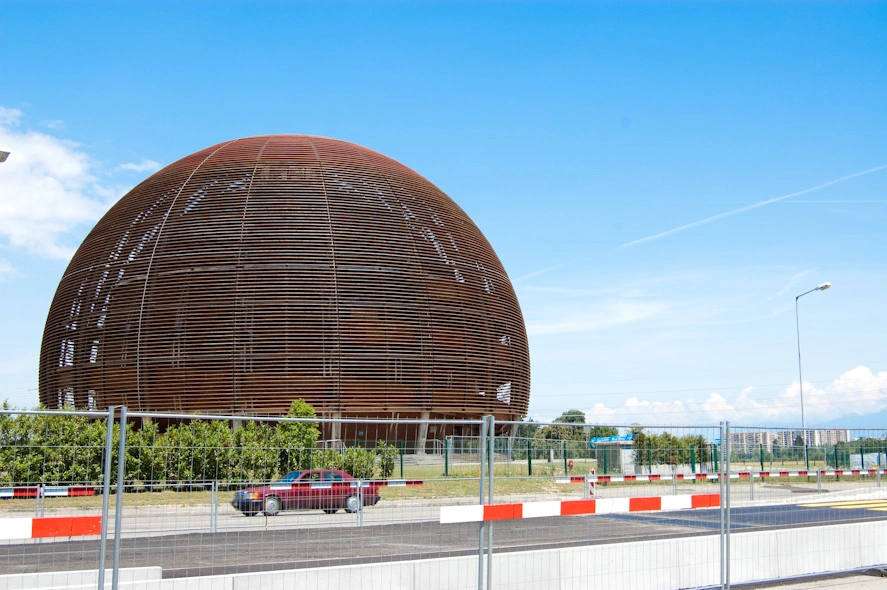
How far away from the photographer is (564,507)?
841 centimetres

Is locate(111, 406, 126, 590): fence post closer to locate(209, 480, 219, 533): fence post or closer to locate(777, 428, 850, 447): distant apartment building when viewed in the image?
locate(209, 480, 219, 533): fence post

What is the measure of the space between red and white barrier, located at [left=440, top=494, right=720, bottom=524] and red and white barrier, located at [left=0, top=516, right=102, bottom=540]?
2970mm

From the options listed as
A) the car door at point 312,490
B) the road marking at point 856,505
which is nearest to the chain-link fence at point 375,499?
the car door at point 312,490

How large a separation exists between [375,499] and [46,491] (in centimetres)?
347

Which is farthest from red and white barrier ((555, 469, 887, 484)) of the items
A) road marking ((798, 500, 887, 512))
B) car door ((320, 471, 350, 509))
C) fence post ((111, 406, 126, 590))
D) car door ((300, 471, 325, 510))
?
fence post ((111, 406, 126, 590))

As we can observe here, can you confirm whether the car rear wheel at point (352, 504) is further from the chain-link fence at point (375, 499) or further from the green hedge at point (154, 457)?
the green hedge at point (154, 457)

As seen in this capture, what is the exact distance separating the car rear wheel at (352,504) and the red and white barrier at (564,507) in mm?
1690

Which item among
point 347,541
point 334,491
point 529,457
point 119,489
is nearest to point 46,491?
point 119,489

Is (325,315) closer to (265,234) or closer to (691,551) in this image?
(265,234)

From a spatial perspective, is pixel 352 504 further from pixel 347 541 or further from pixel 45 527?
pixel 347 541

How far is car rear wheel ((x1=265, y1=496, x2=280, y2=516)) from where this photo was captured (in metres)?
8.34

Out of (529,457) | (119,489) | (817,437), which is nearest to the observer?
(119,489)

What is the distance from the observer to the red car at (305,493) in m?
8.23

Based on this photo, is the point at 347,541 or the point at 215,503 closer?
the point at 215,503
